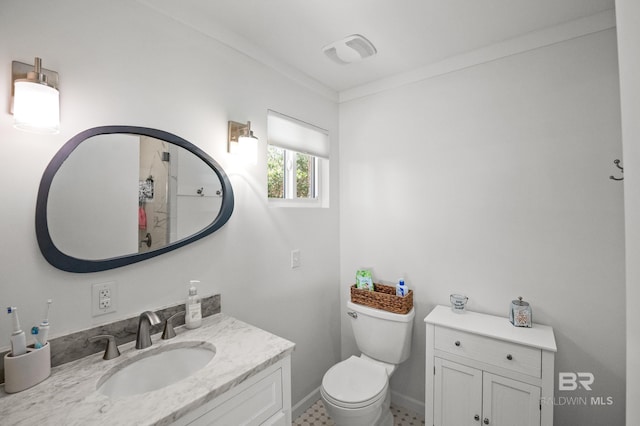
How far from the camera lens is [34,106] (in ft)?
3.12

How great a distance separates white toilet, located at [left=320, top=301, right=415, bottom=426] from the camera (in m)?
1.58

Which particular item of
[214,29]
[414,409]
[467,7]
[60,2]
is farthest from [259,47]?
[414,409]

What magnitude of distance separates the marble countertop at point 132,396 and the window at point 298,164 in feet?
3.46

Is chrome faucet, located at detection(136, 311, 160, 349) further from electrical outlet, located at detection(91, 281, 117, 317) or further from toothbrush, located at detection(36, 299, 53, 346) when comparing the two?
toothbrush, located at detection(36, 299, 53, 346)

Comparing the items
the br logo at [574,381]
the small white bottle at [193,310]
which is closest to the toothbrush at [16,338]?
the small white bottle at [193,310]

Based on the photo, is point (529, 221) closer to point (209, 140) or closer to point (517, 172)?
point (517, 172)

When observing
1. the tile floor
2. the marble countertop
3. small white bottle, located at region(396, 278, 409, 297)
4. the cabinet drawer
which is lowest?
the tile floor

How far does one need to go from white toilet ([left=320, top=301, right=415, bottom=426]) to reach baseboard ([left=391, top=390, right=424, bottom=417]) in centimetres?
20

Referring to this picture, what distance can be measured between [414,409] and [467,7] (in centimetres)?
256

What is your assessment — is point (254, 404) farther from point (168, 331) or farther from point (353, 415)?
point (353, 415)

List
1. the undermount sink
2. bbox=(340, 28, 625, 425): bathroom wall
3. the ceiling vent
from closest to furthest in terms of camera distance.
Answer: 1. the undermount sink
2. bbox=(340, 28, 625, 425): bathroom wall
3. the ceiling vent

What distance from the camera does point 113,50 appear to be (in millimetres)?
1236

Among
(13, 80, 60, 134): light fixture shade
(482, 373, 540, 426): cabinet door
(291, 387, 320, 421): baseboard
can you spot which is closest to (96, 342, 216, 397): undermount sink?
(13, 80, 60, 134): light fixture shade

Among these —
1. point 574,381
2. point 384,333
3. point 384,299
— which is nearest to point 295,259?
point 384,299
